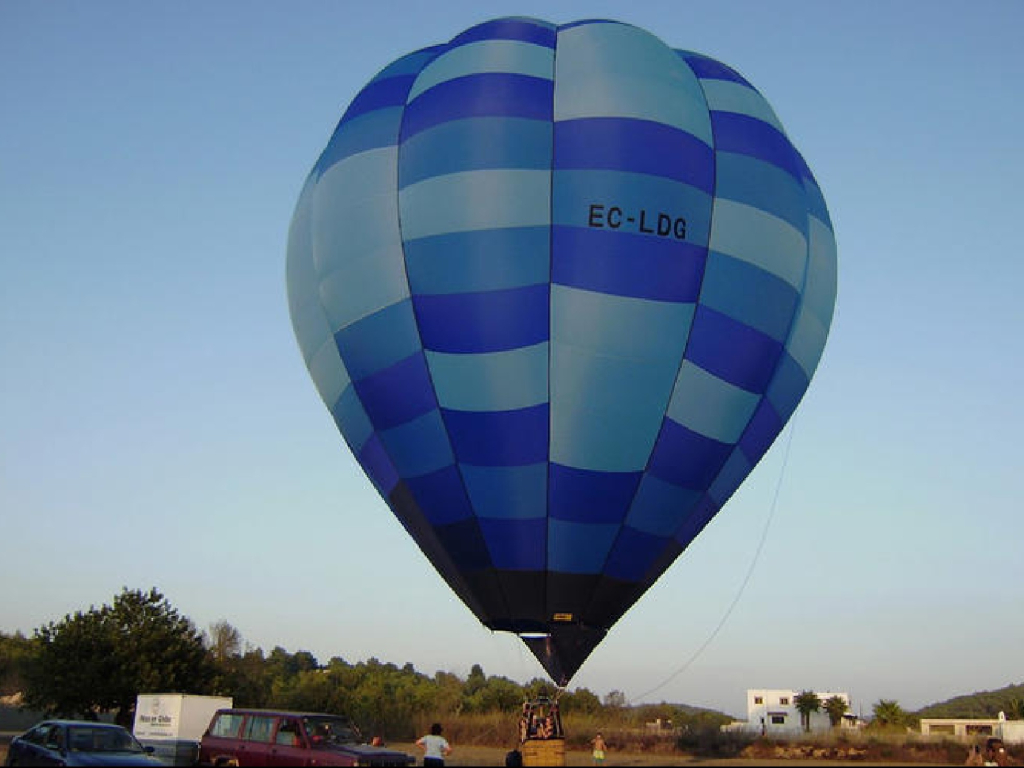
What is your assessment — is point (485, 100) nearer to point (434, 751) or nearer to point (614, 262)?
point (614, 262)

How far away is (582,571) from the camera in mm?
18688

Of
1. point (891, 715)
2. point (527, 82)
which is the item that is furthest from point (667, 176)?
point (891, 715)

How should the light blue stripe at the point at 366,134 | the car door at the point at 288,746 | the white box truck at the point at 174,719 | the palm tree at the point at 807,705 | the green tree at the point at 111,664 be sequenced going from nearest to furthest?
the car door at the point at 288,746 → the light blue stripe at the point at 366,134 → the white box truck at the point at 174,719 → the green tree at the point at 111,664 → the palm tree at the point at 807,705

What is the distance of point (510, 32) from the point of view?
21.2m

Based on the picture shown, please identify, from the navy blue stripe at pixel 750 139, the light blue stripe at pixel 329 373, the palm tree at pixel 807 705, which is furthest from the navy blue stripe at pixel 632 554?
the palm tree at pixel 807 705

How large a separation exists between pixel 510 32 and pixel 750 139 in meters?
5.41

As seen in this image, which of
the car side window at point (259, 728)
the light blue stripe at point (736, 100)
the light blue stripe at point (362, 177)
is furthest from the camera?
the light blue stripe at point (736, 100)

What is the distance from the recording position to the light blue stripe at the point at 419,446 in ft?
62.6

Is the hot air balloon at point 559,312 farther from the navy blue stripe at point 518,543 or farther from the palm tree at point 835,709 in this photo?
the palm tree at point 835,709

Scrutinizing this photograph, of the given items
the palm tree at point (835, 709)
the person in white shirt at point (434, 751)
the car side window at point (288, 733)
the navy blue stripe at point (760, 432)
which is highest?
the navy blue stripe at point (760, 432)

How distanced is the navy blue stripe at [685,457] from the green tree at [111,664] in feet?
76.9

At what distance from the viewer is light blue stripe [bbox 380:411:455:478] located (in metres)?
19.1

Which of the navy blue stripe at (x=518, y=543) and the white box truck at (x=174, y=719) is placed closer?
the navy blue stripe at (x=518, y=543)

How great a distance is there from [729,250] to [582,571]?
662 centimetres
